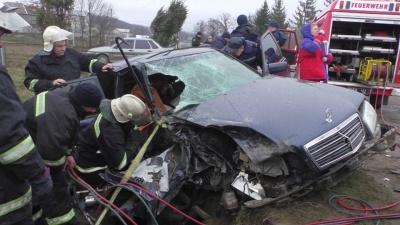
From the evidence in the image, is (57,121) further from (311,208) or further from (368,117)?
(368,117)

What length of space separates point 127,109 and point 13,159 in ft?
4.07

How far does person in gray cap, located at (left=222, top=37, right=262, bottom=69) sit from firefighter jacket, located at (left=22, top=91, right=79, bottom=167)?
335 cm

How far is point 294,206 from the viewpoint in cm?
279

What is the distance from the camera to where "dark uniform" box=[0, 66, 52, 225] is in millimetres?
2000

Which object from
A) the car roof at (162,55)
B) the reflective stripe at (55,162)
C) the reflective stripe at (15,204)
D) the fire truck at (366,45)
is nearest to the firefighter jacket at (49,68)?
the car roof at (162,55)

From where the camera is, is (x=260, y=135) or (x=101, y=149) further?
(x=101, y=149)

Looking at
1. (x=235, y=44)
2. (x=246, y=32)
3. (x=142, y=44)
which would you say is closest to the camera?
(x=235, y=44)

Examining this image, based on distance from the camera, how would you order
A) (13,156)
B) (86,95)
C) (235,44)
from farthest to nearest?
1. (235,44)
2. (86,95)
3. (13,156)

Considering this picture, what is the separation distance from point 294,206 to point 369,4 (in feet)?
21.2

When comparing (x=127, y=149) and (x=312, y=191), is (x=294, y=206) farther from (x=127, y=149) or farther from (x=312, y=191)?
(x=127, y=149)

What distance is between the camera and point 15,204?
2.26 m

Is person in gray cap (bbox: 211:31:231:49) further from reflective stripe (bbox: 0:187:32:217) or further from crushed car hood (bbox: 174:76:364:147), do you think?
reflective stripe (bbox: 0:187:32:217)

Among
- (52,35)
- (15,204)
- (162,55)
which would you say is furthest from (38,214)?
(52,35)

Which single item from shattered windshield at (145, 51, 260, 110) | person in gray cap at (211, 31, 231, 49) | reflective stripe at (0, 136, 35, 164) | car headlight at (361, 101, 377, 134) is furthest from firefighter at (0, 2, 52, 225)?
person in gray cap at (211, 31, 231, 49)
